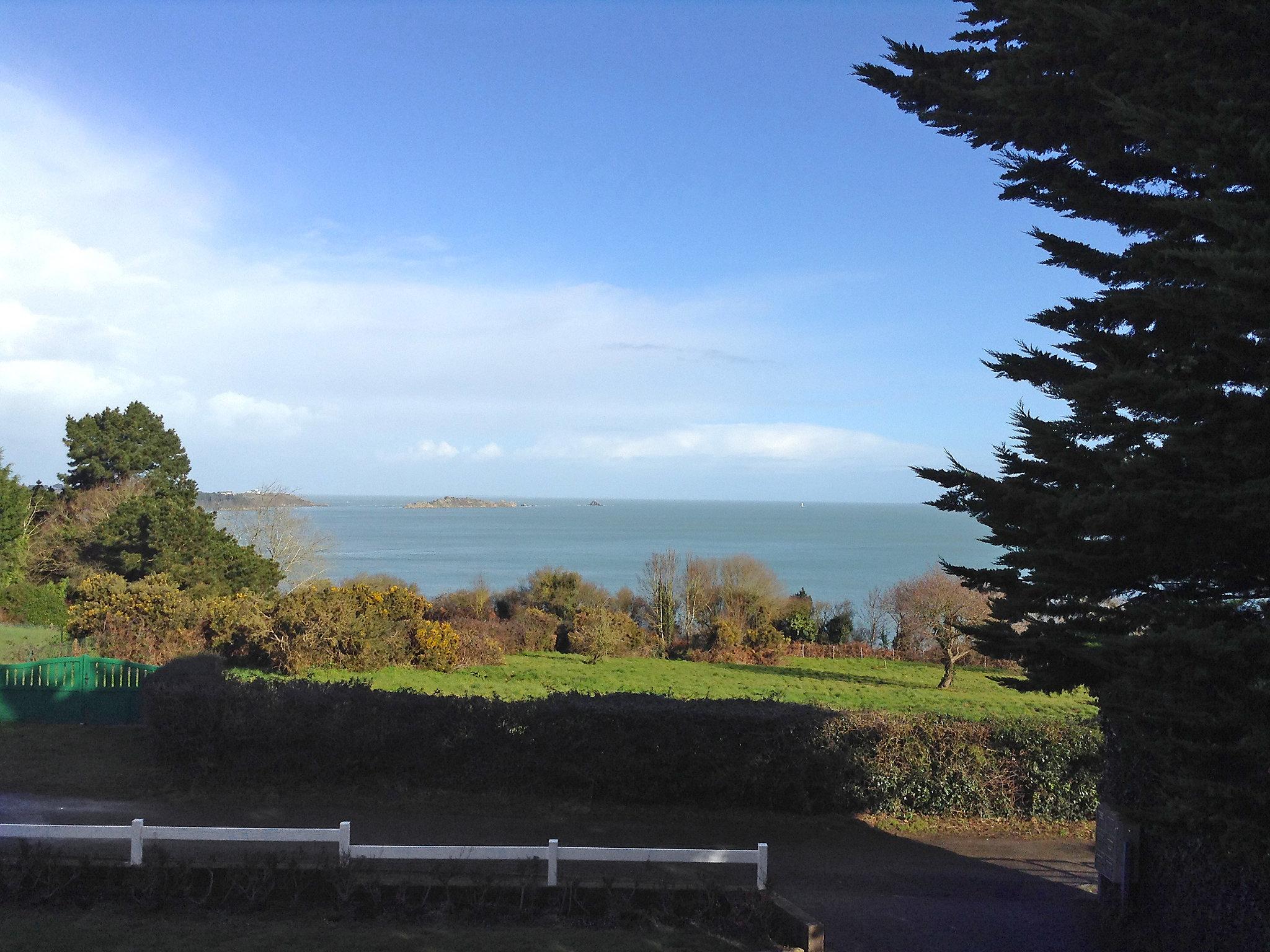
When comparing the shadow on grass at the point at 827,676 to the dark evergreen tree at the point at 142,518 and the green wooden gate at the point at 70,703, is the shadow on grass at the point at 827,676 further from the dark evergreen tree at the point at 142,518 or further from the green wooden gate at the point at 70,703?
the green wooden gate at the point at 70,703

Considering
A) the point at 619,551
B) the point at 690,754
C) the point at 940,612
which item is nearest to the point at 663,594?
the point at 940,612

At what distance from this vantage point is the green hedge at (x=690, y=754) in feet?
37.5

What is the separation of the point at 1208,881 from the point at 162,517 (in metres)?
29.3

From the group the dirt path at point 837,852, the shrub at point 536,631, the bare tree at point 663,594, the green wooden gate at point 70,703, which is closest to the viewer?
the dirt path at point 837,852

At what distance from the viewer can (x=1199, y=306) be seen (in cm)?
547

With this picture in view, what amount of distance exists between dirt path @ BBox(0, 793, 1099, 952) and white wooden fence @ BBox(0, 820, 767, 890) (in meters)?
1.24

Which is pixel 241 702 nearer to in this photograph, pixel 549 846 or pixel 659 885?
pixel 549 846

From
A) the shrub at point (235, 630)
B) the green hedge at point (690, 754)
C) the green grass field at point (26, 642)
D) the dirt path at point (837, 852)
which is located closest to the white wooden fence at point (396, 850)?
the dirt path at point (837, 852)

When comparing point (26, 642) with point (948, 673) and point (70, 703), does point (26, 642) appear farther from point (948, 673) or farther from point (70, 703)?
point (948, 673)

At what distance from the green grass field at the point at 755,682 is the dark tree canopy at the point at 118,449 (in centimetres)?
1913

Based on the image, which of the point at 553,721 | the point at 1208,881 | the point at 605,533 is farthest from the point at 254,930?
the point at 605,533

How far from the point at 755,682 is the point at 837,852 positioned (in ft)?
54.9

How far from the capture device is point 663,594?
4366cm

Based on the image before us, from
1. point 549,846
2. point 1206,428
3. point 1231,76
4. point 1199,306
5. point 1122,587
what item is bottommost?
point 549,846
